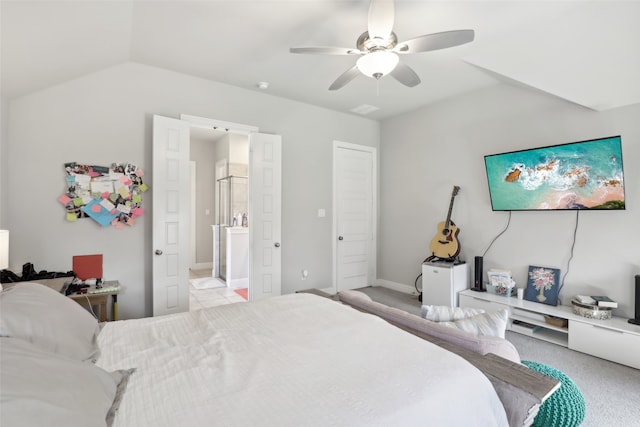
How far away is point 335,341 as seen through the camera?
1453 mm

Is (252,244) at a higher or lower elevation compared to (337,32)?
lower

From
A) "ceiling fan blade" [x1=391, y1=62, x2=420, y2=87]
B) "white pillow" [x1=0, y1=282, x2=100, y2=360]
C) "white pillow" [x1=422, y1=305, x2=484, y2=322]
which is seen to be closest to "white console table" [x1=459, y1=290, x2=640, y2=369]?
"white pillow" [x1=422, y1=305, x2=484, y2=322]

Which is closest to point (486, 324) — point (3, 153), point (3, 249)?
point (3, 249)

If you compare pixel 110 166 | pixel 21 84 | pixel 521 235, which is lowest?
pixel 521 235

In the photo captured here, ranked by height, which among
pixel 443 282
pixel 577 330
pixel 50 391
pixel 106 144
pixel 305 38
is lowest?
pixel 577 330

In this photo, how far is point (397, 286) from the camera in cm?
482

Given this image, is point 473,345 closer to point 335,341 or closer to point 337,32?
point 335,341

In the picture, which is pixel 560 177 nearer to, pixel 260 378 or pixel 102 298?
pixel 260 378

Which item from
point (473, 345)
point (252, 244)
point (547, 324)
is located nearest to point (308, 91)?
point (252, 244)

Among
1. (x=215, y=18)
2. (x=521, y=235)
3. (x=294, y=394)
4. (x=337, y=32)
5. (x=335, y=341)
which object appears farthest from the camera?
(x=521, y=235)

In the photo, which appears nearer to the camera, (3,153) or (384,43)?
(384,43)

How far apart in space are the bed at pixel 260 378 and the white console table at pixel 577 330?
7.36ft

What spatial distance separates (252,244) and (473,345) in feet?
9.39

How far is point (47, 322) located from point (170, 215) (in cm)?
216
